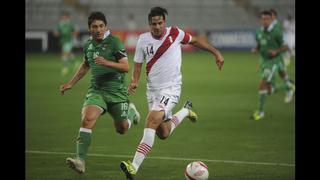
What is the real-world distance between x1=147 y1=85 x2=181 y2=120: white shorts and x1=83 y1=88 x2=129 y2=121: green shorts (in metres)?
0.50

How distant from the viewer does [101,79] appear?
10.7m

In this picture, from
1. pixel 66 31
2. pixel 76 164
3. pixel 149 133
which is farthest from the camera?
pixel 66 31

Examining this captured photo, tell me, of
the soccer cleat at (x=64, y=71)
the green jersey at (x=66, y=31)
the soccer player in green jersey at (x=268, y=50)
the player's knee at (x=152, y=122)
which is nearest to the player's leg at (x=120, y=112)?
the player's knee at (x=152, y=122)

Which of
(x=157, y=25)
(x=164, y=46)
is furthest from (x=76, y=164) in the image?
(x=157, y=25)

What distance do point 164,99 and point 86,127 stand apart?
3.89 ft

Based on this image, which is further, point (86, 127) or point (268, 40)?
point (268, 40)

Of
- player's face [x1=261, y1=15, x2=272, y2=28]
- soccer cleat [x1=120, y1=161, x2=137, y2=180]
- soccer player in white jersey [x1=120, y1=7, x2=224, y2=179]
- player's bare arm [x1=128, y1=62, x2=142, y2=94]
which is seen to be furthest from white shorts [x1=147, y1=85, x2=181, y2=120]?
player's face [x1=261, y1=15, x2=272, y2=28]

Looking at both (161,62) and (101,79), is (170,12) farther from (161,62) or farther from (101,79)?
(161,62)

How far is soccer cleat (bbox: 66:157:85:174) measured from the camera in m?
9.70

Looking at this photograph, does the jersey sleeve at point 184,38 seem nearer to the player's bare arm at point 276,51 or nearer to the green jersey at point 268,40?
the player's bare arm at point 276,51

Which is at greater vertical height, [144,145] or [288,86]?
[144,145]

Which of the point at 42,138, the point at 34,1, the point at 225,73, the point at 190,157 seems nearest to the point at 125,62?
the point at 190,157

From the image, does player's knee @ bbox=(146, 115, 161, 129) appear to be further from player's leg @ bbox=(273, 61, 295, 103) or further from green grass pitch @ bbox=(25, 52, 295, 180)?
player's leg @ bbox=(273, 61, 295, 103)

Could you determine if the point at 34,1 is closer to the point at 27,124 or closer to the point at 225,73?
the point at 225,73
